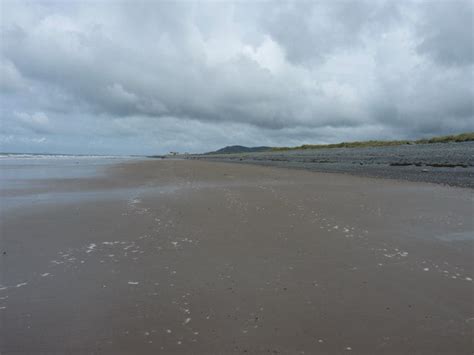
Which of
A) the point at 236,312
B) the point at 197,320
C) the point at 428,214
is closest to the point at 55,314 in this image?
the point at 197,320

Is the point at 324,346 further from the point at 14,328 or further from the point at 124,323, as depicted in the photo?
the point at 14,328

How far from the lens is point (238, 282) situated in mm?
5887

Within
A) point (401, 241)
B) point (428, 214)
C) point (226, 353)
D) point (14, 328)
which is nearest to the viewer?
point (226, 353)

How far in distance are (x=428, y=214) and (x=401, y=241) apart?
413 cm

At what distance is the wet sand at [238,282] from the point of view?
4.16 metres

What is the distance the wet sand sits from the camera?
13.7ft

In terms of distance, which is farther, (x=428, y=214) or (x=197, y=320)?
(x=428, y=214)

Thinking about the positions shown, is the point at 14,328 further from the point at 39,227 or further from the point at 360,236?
the point at 360,236

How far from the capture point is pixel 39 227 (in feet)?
32.8

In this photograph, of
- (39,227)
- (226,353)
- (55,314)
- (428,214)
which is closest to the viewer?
(226,353)

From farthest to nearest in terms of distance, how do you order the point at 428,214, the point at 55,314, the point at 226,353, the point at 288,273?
the point at 428,214, the point at 288,273, the point at 55,314, the point at 226,353

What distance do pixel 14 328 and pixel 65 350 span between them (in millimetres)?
1095

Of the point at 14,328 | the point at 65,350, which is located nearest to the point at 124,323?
the point at 65,350

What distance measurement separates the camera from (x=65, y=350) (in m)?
3.96
